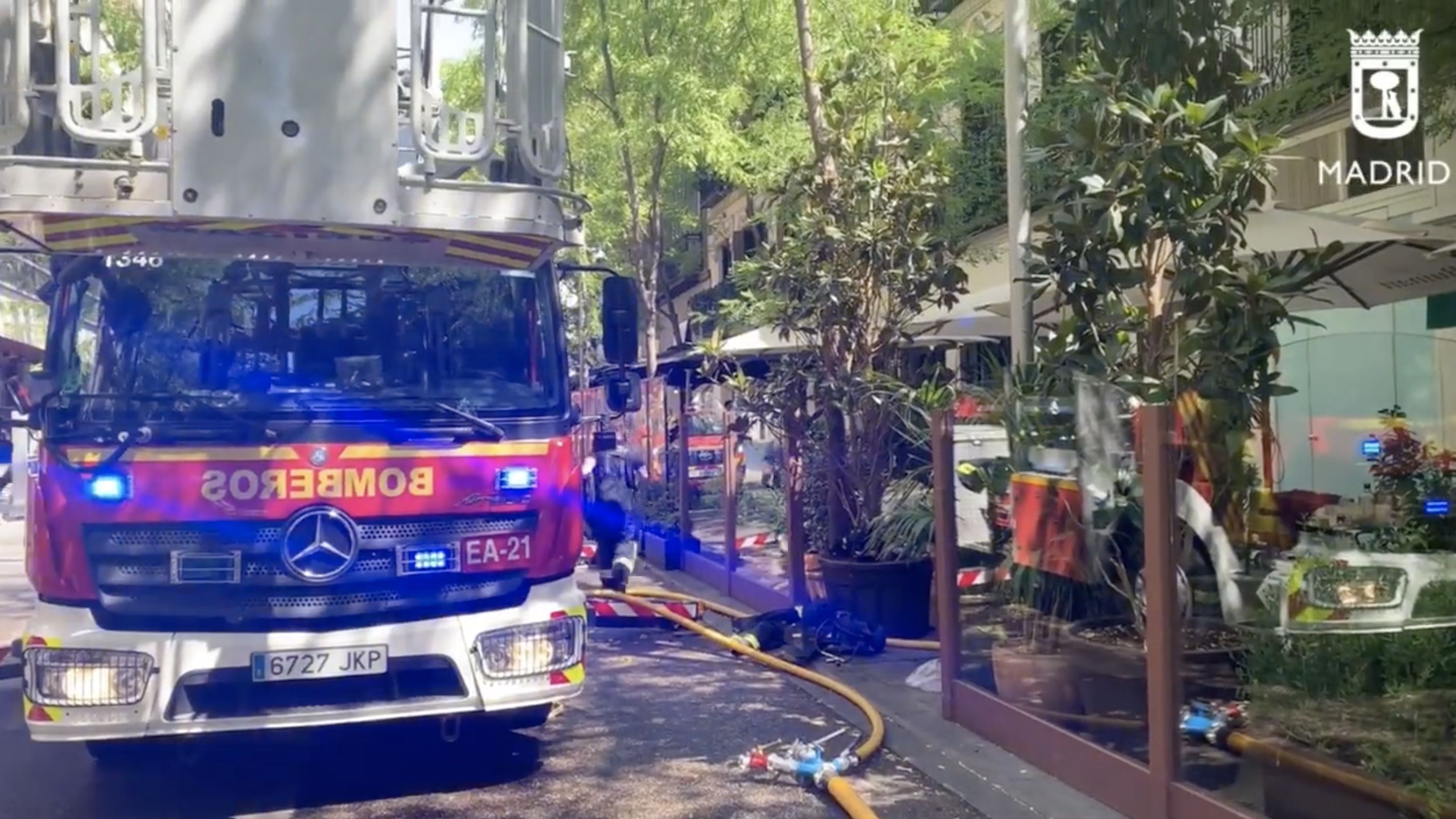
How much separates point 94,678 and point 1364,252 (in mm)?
7108

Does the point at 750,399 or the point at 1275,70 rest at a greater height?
the point at 1275,70

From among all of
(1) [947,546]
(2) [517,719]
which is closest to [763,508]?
(1) [947,546]

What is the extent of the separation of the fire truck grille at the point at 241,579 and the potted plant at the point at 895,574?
428 cm

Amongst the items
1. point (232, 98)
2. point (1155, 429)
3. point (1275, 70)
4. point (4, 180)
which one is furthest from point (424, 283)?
point (1275, 70)

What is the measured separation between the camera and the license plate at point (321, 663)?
555cm

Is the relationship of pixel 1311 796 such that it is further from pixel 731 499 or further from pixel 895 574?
pixel 731 499

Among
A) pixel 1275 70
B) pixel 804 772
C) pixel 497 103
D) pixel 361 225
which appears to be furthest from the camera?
pixel 1275 70

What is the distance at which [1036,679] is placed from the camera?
6.46 meters

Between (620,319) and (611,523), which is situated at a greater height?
(620,319)

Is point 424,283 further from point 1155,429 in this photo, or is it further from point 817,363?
point 817,363

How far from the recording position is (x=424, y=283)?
20.2ft

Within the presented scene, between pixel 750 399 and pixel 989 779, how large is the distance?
5.22 metres

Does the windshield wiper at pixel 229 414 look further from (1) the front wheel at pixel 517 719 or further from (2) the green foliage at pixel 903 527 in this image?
(2) the green foliage at pixel 903 527

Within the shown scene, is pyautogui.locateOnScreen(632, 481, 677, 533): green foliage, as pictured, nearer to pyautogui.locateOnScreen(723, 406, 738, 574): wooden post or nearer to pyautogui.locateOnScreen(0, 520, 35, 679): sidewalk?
pyautogui.locateOnScreen(723, 406, 738, 574): wooden post
